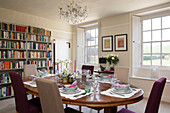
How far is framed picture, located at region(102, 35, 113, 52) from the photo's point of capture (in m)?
5.00

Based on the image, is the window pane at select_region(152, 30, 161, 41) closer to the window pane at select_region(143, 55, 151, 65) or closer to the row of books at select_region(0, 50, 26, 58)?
the window pane at select_region(143, 55, 151, 65)

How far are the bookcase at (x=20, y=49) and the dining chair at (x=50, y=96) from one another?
3046 mm

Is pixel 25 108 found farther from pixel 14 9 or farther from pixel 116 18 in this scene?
pixel 116 18

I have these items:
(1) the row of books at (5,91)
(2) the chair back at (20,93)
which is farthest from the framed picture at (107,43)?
(2) the chair back at (20,93)

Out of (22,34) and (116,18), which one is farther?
(116,18)

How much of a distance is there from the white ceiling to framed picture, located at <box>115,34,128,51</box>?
0.83 meters

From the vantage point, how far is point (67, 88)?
1801mm

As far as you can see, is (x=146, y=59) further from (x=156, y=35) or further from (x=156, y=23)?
(x=156, y=23)

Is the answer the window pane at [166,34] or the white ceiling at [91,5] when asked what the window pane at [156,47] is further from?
the white ceiling at [91,5]

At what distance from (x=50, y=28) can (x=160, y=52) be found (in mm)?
4161

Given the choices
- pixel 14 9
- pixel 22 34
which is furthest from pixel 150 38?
pixel 14 9

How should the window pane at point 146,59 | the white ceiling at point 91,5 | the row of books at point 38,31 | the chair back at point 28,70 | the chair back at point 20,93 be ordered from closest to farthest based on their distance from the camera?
the chair back at point 20,93, the chair back at point 28,70, the white ceiling at point 91,5, the window pane at point 146,59, the row of books at point 38,31

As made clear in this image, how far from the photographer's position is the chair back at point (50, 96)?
1.34 meters

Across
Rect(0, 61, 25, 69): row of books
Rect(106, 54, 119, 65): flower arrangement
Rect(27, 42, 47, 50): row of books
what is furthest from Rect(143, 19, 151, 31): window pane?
Rect(0, 61, 25, 69): row of books
